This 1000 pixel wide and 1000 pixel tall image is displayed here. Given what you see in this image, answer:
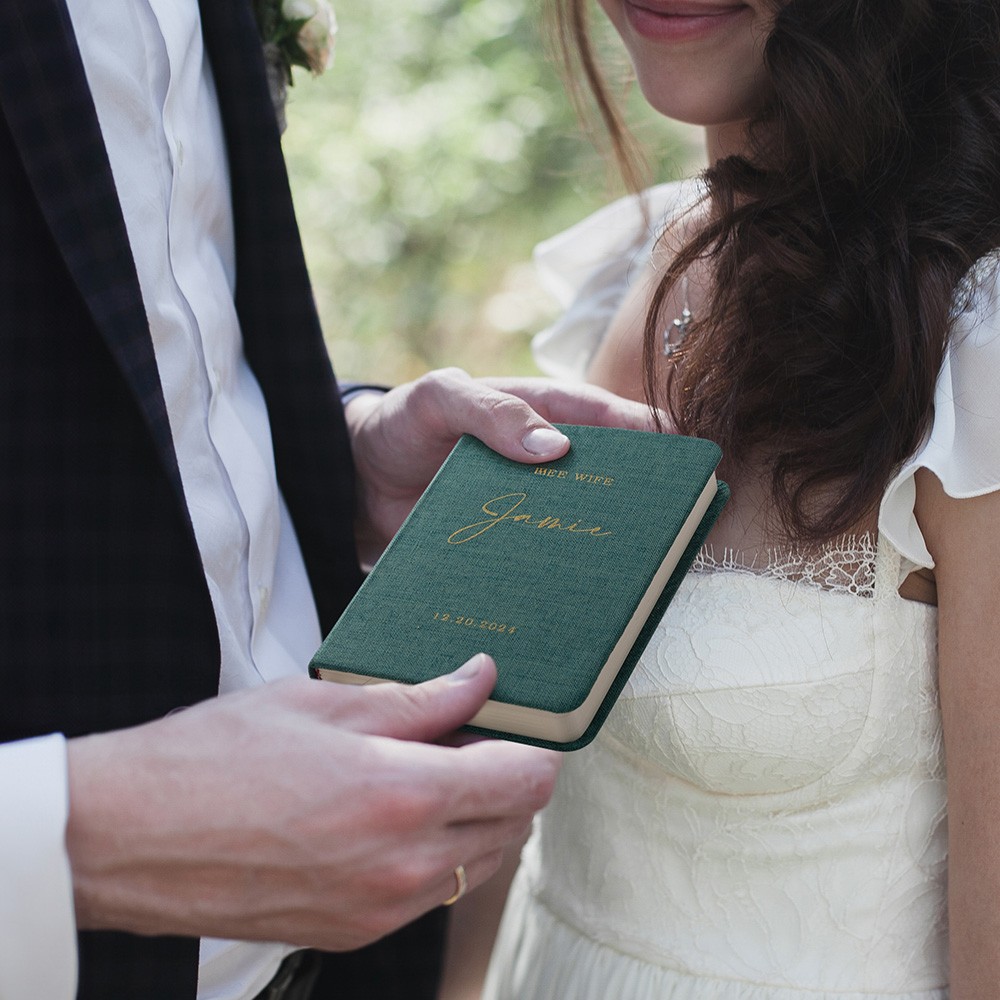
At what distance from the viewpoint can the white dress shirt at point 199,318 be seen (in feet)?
4.21

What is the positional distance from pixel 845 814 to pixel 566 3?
156 centimetres

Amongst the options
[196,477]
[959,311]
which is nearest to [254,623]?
[196,477]

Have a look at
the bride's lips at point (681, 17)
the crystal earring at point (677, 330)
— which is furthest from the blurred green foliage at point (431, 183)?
the bride's lips at point (681, 17)

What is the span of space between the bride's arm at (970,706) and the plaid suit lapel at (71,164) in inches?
34.4

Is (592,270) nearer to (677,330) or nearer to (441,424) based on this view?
(677,330)

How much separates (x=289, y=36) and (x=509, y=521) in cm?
94

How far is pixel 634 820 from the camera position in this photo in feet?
4.98

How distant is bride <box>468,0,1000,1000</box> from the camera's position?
4.09 ft

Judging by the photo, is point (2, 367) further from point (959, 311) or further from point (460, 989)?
point (460, 989)

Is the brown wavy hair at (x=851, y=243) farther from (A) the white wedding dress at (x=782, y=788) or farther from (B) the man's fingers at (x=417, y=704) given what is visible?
(B) the man's fingers at (x=417, y=704)

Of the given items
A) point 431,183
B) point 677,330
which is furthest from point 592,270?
point 431,183

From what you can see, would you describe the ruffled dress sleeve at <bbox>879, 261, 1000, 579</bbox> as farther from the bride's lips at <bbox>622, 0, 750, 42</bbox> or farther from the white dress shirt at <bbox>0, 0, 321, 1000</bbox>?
the white dress shirt at <bbox>0, 0, 321, 1000</bbox>

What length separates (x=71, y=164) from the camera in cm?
114

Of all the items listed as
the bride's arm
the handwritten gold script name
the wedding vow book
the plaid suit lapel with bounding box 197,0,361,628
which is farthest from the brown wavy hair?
the plaid suit lapel with bounding box 197,0,361,628
